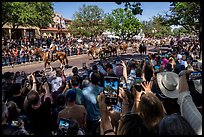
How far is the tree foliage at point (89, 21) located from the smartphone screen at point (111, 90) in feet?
179

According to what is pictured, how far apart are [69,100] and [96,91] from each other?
2.69 feet

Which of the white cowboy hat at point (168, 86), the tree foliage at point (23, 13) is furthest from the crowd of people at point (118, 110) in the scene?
the tree foliage at point (23, 13)

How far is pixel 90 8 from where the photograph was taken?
57.9 meters

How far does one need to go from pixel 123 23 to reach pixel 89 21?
9172 millimetres

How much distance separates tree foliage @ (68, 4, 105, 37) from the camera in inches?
2265

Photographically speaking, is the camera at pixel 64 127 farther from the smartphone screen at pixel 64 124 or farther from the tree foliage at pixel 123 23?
the tree foliage at pixel 123 23

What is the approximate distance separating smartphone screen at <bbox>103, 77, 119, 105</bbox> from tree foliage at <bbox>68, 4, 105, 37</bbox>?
5467 centimetres

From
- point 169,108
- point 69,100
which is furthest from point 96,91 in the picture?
point 169,108

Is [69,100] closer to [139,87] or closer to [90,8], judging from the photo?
[139,87]

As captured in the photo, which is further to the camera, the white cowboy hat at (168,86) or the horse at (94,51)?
the horse at (94,51)

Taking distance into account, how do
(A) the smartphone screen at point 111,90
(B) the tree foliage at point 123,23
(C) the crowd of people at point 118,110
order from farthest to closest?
(B) the tree foliage at point 123,23, (A) the smartphone screen at point 111,90, (C) the crowd of people at point 118,110

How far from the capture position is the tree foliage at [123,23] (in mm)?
52406

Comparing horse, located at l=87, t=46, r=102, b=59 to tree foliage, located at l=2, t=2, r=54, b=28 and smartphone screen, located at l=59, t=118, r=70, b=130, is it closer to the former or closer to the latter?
tree foliage, located at l=2, t=2, r=54, b=28

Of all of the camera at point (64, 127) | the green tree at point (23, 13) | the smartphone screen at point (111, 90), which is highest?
the green tree at point (23, 13)
